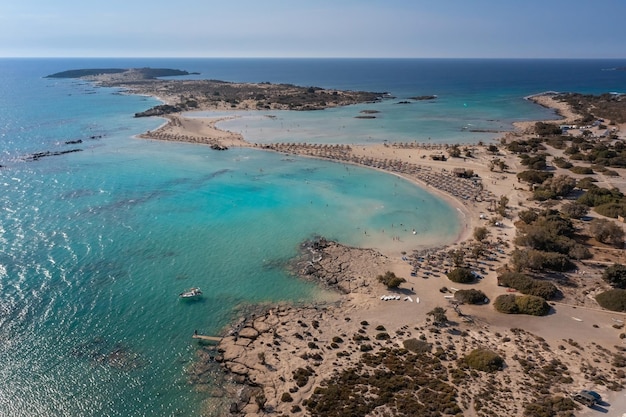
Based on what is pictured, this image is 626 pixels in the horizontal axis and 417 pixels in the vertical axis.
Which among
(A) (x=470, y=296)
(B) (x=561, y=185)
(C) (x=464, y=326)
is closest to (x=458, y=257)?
(A) (x=470, y=296)

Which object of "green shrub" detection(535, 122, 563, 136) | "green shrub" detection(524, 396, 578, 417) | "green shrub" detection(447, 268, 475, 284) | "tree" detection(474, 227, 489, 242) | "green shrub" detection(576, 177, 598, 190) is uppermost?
"green shrub" detection(535, 122, 563, 136)

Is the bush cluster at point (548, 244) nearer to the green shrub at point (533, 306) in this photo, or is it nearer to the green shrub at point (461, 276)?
the green shrub at point (461, 276)

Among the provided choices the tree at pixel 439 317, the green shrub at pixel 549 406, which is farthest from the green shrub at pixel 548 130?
the green shrub at pixel 549 406

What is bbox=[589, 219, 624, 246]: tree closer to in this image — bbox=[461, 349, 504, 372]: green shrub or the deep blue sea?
the deep blue sea

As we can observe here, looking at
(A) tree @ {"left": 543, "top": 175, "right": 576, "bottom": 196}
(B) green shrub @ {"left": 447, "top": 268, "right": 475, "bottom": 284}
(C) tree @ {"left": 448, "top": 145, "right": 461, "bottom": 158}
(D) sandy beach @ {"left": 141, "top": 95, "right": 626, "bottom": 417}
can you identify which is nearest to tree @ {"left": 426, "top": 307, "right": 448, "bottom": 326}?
(D) sandy beach @ {"left": 141, "top": 95, "right": 626, "bottom": 417}

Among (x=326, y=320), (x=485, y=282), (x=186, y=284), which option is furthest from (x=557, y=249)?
(x=186, y=284)

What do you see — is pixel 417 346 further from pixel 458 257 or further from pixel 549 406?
pixel 458 257

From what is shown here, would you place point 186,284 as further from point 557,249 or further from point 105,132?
point 105,132
